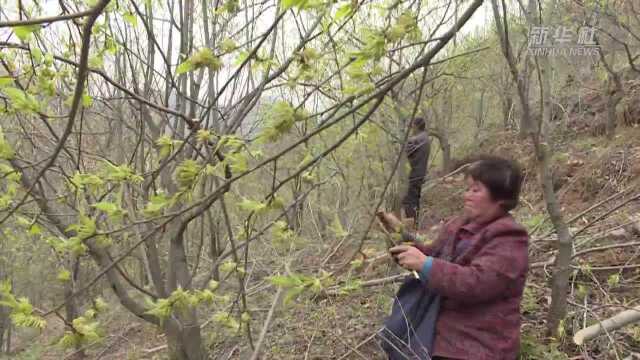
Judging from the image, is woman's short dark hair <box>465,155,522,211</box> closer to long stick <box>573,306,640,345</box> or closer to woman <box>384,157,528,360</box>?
woman <box>384,157,528,360</box>

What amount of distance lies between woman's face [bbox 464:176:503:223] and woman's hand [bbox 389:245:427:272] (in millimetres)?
294

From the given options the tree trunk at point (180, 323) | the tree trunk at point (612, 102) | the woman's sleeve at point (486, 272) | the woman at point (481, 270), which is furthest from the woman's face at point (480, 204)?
the tree trunk at point (612, 102)

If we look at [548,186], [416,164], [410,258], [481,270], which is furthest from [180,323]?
[416,164]

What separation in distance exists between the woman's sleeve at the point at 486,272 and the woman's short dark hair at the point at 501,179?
0.50ft

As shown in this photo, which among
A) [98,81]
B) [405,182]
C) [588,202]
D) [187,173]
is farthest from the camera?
[588,202]

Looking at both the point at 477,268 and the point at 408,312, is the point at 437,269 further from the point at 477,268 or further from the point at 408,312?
the point at 408,312

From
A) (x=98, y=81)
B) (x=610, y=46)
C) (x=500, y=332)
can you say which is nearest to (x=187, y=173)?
(x=500, y=332)

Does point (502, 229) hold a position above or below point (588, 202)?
above

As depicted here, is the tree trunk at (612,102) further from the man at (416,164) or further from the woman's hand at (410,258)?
the woman's hand at (410,258)

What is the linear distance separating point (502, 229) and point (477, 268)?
7.4 inches

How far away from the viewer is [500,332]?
1.83 metres

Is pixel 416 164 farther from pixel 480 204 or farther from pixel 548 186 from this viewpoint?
pixel 480 204

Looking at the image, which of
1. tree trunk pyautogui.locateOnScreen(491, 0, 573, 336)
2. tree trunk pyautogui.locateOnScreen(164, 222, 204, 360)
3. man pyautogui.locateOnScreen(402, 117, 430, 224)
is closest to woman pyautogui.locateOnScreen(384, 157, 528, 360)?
tree trunk pyautogui.locateOnScreen(491, 0, 573, 336)

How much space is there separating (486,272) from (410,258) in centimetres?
28
